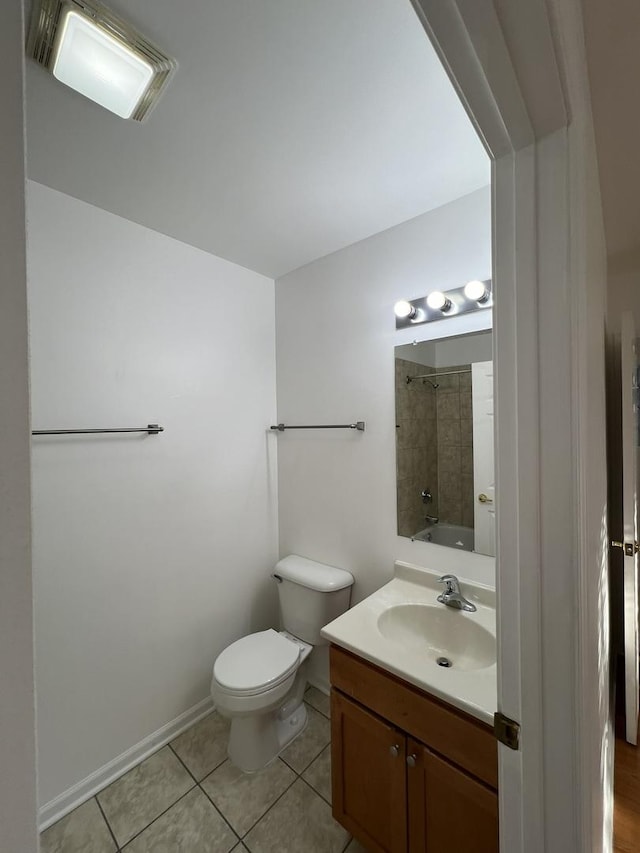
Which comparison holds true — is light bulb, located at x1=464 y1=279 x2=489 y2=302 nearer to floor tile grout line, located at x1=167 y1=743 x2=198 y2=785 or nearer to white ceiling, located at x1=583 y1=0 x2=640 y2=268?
white ceiling, located at x1=583 y1=0 x2=640 y2=268

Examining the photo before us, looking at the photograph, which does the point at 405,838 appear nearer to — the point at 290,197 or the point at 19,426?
the point at 19,426

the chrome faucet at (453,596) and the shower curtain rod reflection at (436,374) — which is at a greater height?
the shower curtain rod reflection at (436,374)

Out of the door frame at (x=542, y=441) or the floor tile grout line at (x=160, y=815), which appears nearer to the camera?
the door frame at (x=542, y=441)

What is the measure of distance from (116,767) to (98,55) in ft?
8.21

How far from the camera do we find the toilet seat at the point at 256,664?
1.46 meters

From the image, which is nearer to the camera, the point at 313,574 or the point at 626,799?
the point at 626,799

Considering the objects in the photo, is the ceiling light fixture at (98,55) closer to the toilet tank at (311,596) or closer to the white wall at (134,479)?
the white wall at (134,479)

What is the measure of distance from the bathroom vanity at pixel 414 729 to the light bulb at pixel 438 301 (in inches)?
45.9

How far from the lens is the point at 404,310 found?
161 cm

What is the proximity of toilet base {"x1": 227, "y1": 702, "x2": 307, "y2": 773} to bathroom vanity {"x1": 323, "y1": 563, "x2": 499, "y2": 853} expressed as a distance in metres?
0.44

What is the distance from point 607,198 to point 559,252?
49.7 inches

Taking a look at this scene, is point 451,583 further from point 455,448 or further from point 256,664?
point 256,664

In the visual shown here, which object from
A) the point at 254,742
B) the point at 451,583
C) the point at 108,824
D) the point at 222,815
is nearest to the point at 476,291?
the point at 451,583

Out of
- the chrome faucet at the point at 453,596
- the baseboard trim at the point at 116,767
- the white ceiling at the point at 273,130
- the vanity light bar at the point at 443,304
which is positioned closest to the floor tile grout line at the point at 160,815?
the baseboard trim at the point at 116,767
